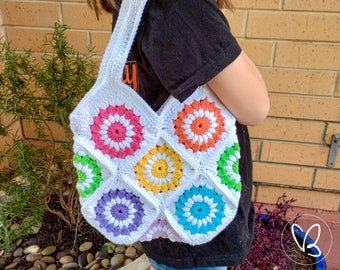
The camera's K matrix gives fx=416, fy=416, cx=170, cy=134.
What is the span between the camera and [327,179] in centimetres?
181

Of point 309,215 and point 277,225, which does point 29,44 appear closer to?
point 277,225

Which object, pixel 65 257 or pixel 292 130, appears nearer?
pixel 65 257

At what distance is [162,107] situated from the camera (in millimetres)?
811

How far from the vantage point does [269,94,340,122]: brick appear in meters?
1.69

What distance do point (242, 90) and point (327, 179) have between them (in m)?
1.20

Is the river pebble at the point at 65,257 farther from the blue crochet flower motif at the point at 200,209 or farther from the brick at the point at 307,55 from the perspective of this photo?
the brick at the point at 307,55

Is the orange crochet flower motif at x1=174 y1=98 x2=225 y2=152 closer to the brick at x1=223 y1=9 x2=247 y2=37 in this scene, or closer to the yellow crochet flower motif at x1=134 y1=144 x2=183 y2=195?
the yellow crochet flower motif at x1=134 y1=144 x2=183 y2=195

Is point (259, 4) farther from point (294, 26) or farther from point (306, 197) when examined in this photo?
point (306, 197)

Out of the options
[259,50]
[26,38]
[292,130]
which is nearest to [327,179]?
[292,130]

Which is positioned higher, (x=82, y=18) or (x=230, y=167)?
(x=82, y=18)

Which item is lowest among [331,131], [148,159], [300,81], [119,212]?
[119,212]

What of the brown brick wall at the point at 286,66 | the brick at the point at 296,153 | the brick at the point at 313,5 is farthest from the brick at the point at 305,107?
the brick at the point at 313,5

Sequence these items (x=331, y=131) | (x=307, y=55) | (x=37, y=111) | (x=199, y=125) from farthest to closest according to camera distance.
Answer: (x=331, y=131), (x=307, y=55), (x=37, y=111), (x=199, y=125)

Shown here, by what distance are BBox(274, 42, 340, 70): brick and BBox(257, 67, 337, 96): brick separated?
0.03 metres
